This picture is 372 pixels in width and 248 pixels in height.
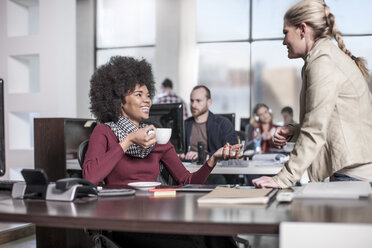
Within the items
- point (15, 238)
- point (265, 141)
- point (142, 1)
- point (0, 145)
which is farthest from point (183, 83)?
point (0, 145)

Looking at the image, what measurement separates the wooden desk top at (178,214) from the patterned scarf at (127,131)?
62cm

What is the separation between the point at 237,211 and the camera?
3.67 feet

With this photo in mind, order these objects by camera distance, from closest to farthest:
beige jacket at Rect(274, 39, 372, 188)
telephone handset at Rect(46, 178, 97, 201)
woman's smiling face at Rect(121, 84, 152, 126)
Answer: telephone handset at Rect(46, 178, 97, 201)
beige jacket at Rect(274, 39, 372, 188)
woman's smiling face at Rect(121, 84, 152, 126)

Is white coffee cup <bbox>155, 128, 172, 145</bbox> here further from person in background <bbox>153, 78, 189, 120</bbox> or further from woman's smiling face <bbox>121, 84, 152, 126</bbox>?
person in background <bbox>153, 78, 189, 120</bbox>

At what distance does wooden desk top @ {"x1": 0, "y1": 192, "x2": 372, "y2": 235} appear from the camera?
99 cm

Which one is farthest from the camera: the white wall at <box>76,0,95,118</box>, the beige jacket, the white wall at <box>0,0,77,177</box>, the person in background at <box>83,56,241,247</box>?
the white wall at <box>76,0,95,118</box>

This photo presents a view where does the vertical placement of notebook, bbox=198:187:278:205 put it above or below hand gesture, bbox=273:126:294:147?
below

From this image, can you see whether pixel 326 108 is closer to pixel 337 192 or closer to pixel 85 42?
pixel 337 192

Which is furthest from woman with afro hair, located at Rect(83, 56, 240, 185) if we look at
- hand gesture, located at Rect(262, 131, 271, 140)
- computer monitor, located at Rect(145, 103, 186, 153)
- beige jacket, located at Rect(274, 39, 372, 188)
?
hand gesture, located at Rect(262, 131, 271, 140)

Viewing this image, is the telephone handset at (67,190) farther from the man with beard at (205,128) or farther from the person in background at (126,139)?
the man with beard at (205,128)

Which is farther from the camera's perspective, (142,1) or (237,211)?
(142,1)

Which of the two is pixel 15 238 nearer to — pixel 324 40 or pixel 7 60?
pixel 7 60

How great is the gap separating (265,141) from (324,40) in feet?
10.8

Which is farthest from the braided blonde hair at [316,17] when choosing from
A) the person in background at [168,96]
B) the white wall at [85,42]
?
the white wall at [85,42]
